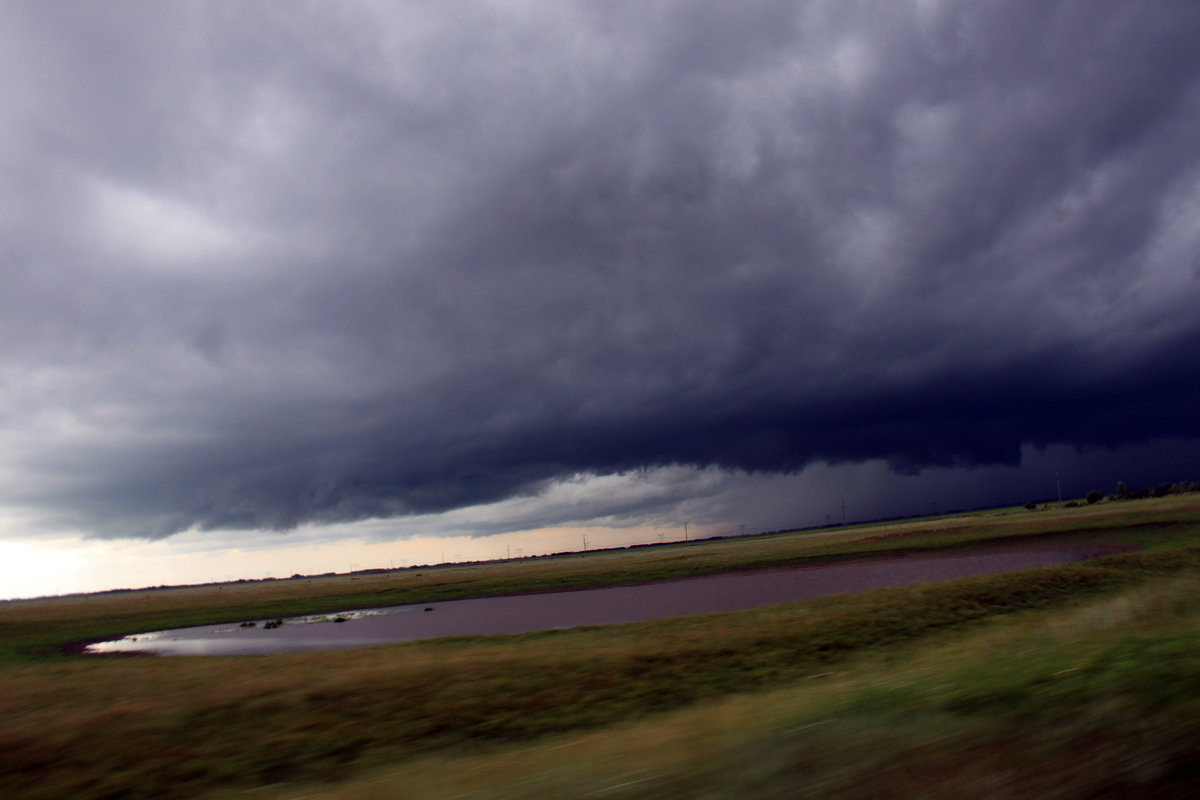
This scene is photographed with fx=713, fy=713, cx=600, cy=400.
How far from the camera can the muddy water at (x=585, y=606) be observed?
44.2m

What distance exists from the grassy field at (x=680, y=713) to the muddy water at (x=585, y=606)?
16.2 meters

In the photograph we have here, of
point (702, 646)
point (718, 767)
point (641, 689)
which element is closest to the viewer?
point (718, 767)

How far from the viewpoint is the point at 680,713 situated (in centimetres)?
1448

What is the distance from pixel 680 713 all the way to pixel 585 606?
41.3 metres

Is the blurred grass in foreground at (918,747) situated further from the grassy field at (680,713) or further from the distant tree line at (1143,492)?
the distant tree line at (1143,492)

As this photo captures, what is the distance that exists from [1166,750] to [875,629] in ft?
61.1

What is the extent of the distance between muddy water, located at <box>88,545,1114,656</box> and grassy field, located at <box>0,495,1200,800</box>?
16198 millimetres

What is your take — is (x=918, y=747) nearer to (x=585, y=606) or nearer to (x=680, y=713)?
(x=680, y=713)

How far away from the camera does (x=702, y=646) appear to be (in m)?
21.5

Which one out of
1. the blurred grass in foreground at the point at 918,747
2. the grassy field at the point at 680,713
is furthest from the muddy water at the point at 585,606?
the blurred grass in foreground at the point at 918,747

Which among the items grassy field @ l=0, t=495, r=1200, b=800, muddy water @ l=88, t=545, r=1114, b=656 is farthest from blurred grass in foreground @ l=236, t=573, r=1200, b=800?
muddy water @ l=88, t=545, r=1114, b=656

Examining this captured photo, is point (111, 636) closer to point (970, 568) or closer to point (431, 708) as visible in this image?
point (431, 708)

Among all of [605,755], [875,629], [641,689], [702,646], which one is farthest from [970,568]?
[605,755]

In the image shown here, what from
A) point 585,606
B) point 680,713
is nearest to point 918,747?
point 680,713
